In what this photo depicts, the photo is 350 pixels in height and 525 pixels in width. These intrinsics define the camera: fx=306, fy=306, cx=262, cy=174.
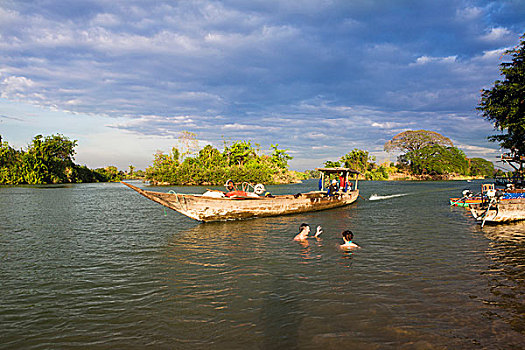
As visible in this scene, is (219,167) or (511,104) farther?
(219,167)

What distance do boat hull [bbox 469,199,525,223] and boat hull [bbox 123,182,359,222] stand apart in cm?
941

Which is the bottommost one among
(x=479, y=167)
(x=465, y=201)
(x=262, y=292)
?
(x=262, y=292)

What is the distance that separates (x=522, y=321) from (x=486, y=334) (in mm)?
1006

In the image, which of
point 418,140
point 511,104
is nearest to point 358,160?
point 418,140

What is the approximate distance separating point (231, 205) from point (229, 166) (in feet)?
182

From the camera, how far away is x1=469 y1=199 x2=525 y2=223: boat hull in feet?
49.4

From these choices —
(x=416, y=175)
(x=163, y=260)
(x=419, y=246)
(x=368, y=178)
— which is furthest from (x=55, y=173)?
(x=416, y=175)

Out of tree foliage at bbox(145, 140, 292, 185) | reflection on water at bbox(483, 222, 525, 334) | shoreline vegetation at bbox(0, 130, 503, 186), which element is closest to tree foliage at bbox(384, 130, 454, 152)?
shoreline vegetation at bbox(0, 130, 503, 186)

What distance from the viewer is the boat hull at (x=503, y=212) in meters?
15.0

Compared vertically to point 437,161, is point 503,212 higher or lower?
lower

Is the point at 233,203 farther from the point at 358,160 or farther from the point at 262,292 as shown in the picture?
the point at 358,160

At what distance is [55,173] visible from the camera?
2943 inches

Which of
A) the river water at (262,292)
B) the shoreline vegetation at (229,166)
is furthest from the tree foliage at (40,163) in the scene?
the river water at (262,292)

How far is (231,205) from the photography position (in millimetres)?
16469
